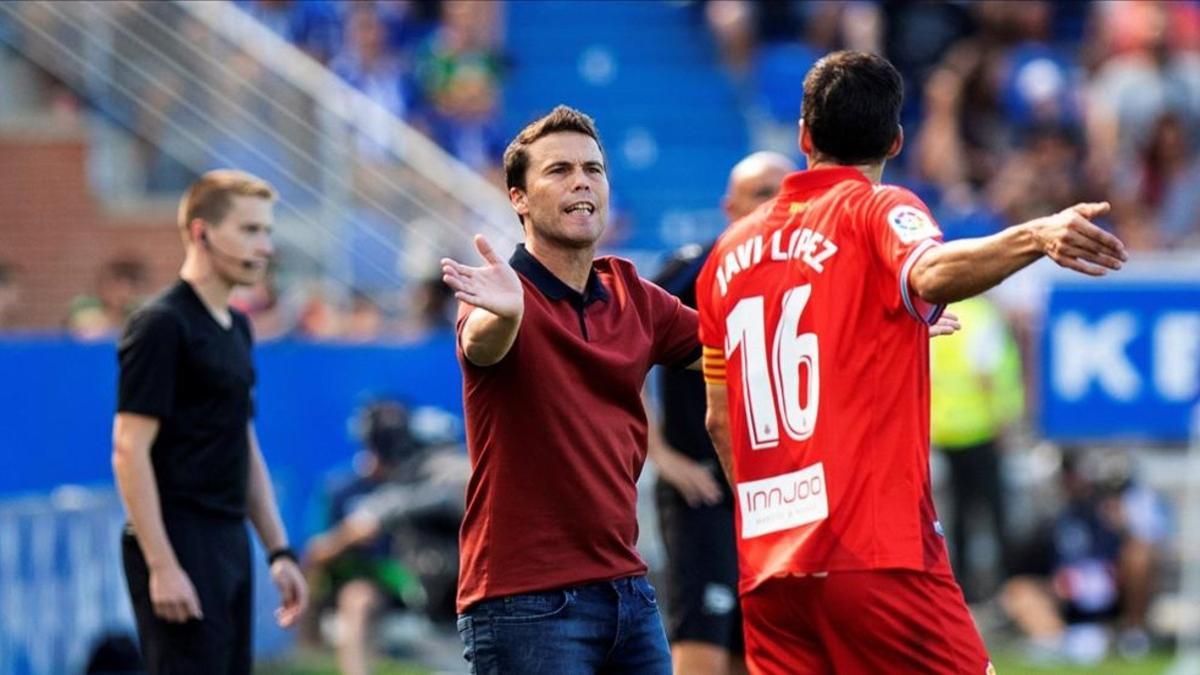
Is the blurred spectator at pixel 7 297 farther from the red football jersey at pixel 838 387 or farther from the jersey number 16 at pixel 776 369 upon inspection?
the red football jersey at pixel 838 387

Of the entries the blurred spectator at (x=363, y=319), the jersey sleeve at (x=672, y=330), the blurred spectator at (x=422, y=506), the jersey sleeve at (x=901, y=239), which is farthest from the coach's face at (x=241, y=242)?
the blurred spectator at (x=363, y=319)

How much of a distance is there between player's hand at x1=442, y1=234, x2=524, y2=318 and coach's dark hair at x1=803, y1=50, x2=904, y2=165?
1.01m

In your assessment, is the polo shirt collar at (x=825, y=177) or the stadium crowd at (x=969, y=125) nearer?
the polo shirt collar at (x=825, y=177)

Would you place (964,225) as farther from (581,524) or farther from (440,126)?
(581,524)

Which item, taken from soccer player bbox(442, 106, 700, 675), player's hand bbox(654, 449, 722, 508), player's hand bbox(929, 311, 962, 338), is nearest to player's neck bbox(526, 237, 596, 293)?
soccer player bbox(442, 106, 700, 675)

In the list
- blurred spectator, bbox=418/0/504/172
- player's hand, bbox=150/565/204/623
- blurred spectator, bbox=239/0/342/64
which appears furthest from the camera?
blurred spectator, bbox=239/0/342/64

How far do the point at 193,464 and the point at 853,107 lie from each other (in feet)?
9.61

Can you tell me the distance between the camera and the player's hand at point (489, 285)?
594 cm

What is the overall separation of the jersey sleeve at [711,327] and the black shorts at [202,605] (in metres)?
2.16

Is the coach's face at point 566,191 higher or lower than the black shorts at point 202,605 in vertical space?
higher

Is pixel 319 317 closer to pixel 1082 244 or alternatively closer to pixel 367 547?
pixel 367 547

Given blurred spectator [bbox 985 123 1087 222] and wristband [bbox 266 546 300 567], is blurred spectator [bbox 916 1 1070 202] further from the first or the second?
wristband [bbox 266 546 300 567]

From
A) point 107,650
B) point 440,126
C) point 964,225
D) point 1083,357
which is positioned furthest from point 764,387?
point 440,126

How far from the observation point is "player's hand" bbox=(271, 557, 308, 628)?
845cm
